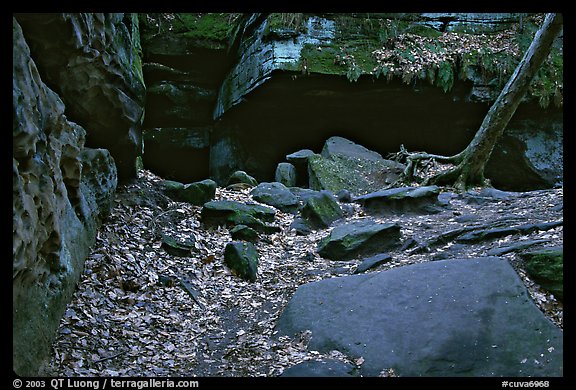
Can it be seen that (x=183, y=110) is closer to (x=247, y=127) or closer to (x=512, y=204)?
(x=247, y=127)

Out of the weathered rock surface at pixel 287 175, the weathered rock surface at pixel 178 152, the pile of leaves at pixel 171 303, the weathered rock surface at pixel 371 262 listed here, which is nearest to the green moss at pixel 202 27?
the weathered rock surface at pixel 178 152

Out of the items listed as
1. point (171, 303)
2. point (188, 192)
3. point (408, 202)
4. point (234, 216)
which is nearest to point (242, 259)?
point (171, 303)

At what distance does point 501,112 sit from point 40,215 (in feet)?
32.8

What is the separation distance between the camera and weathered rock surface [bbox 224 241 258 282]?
6.65 metres

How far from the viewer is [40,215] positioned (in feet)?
13.6

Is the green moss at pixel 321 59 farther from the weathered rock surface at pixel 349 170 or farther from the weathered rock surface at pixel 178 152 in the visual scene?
the weathered rock surface at pixel 178 152

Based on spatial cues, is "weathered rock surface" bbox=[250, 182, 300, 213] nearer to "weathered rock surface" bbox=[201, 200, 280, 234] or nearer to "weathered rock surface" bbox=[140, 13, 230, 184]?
"weathered rock surface" bbox=[201, 200, 280, 234]

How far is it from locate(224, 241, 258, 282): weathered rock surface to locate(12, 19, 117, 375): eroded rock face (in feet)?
6.93

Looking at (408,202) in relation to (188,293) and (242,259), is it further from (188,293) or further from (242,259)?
(188,293)

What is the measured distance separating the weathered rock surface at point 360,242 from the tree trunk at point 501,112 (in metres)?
4.48

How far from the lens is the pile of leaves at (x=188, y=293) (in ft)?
14.4

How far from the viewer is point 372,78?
15328 mm
